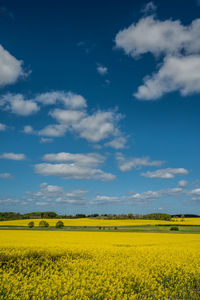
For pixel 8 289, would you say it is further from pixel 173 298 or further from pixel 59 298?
pixel 173 298

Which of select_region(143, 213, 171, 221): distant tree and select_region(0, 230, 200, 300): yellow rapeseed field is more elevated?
select_region(143, 213, 171, 221): distant tree

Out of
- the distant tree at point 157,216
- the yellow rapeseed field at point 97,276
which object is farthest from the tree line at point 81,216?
the yellow rapeseed field at point 97,276

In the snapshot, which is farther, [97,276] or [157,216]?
[157,216]

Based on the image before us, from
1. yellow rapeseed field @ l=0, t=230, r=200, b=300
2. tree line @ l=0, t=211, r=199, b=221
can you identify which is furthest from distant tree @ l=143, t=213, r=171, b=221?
yellow rapeseed field @ l=0, t=230, r=200, b=300

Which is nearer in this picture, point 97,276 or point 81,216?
point 97,276

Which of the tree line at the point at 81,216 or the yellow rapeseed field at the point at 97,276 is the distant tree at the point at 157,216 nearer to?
the tree line at the point at 81,216

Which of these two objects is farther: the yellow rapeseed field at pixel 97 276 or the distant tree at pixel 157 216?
the distant tree at pixel 157 216

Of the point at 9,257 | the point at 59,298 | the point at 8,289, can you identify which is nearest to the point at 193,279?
the point at 59,298

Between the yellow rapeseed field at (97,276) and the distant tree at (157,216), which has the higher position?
the distant tree at (157,216)

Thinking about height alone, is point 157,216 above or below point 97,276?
above

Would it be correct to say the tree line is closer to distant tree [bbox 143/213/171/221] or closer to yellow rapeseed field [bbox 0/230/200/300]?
distant tree [bbox 143/213/171/221]

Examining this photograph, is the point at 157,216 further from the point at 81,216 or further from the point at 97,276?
the point at 97,276

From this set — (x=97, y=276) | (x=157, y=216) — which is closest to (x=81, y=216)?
(x=157, y=216)

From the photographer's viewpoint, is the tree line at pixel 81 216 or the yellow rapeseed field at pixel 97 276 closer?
the yellow rapeseed field at pixel 97 276
